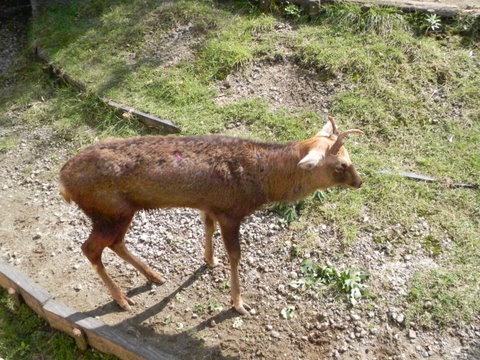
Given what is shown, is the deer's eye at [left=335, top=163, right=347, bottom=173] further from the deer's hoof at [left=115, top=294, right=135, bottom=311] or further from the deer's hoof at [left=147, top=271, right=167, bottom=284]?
the deer's hoof at [left=115, top=294, right=135, bottom=311]

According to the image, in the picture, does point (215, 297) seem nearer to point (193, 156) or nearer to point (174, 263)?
point (174, 263)

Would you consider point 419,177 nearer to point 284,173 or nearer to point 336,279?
point 336,279

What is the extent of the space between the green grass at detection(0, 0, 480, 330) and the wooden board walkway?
8.62ft

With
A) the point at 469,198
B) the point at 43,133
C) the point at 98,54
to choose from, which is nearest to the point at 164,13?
the point at 98,54

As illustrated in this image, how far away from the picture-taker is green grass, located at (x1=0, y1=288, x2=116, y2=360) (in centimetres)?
596

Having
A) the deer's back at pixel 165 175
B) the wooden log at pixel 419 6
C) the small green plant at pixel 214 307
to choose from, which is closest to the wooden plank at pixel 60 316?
the deer's back at pixel 165 175

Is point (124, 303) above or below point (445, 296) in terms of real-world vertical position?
below

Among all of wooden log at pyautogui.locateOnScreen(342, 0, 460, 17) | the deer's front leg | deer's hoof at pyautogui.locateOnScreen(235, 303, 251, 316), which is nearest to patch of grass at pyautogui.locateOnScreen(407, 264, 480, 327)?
deer's hoof at pyautogui.locateOnScreen(235, 303, 251, 316)

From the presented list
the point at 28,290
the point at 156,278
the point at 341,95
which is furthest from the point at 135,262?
the point at 341,95

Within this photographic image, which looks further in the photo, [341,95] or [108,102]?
[108,102]

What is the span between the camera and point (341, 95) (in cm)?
868

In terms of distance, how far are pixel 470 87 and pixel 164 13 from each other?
6319 mm

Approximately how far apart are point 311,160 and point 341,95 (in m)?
3.65

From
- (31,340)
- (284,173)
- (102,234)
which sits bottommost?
(31,340)
